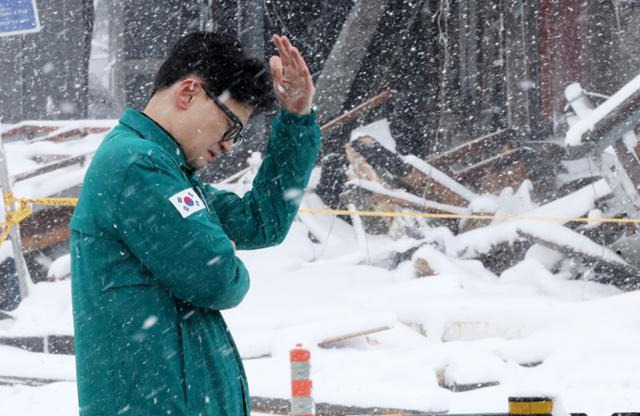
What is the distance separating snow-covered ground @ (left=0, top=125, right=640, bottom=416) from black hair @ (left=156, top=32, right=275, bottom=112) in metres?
3.68

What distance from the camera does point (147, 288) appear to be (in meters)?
1.85

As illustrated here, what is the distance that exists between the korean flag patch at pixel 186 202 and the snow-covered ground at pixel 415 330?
12.5 ft

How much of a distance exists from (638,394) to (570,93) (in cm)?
727

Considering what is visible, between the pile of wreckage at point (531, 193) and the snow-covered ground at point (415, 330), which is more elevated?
the pile of wreckage at point (531, 193)

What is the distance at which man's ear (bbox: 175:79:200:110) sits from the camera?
79.6 inches

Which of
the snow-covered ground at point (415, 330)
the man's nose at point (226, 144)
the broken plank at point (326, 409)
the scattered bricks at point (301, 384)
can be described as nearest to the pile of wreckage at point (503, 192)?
the snow-covered ground at point (415, 330)

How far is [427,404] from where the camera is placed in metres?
5.34

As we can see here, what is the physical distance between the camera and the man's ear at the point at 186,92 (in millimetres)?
2021

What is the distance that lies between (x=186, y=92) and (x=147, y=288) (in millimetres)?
507

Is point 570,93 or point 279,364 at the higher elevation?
point 570,93

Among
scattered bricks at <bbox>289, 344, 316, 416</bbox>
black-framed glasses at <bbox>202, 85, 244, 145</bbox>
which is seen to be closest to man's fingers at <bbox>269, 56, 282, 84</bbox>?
black-framed glasses at <bbox>202, 85, 244, 145</bbox>

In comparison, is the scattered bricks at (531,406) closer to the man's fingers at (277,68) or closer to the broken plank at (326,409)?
the man's fingers at (277,68)

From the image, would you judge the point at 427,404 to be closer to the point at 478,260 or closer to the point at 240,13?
the point at 478,260

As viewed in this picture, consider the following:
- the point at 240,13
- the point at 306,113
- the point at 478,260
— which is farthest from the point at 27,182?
the point at 306,113
